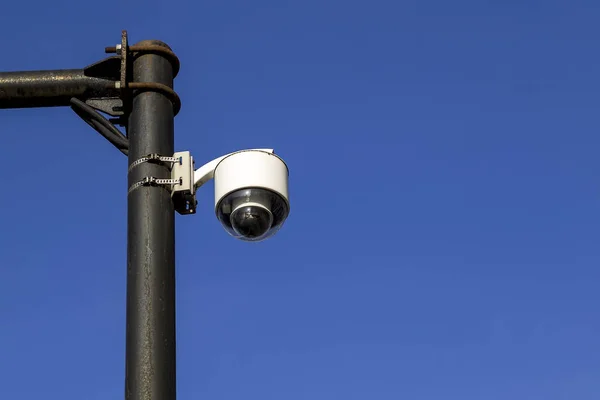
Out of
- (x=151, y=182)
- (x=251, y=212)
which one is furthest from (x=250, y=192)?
(x=151, y=182)

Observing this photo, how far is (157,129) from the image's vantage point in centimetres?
439

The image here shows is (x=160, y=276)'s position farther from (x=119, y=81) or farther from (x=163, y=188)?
(x=119, y=81)

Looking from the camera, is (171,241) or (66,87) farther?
(66,87)

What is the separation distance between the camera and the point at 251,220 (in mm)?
4254

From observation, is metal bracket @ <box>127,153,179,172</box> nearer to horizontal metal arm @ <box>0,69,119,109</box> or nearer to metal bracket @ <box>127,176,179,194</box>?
metal bracket @ <box>127,176,179,194</box>

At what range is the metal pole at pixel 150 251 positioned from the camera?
3865 mm

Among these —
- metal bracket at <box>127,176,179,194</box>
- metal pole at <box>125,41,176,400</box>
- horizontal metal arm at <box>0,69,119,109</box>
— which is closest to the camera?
metal pole at <box>125,41,176,400</box>

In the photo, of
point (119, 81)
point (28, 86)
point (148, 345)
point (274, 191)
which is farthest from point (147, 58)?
point (148, 345)

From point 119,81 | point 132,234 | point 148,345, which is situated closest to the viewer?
point 148,345

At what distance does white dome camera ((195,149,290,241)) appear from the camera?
4.27m

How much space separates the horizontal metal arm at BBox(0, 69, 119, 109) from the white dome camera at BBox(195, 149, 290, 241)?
635mm

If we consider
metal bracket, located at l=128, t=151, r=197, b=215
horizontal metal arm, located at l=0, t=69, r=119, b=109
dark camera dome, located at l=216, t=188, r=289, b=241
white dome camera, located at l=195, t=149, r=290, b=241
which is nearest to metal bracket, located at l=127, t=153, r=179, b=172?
metal bracket, located at l=128, t=151, r=197, b=215

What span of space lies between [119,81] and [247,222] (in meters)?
0.85

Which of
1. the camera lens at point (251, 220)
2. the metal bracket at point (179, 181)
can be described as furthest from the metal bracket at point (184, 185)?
the camera lens at point (251, 220)
